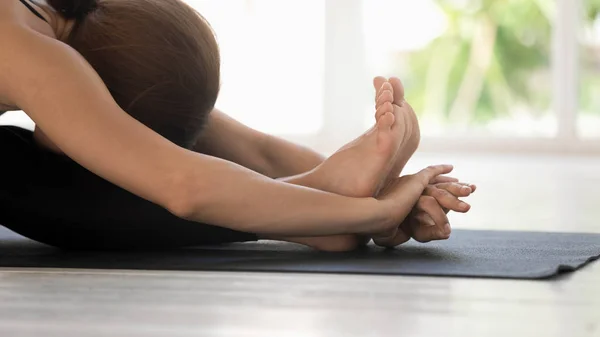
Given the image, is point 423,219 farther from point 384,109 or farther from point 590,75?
point 590,75

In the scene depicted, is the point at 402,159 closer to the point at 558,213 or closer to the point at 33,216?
the point at 33,216

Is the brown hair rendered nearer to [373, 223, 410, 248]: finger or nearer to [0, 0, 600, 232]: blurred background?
[373, 223, 410, 248]: finger

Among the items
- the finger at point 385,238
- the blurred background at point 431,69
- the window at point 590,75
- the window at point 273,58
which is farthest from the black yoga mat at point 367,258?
the window at point 273,58

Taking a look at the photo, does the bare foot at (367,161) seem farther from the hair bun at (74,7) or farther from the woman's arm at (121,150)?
the hair bun at (74,7)

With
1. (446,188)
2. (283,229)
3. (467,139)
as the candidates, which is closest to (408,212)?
(446,188)

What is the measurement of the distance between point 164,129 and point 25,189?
25 cm

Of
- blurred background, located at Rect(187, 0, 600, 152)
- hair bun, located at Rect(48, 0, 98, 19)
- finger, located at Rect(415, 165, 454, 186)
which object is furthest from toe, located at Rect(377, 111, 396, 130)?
blurred background, located at Rect(187, 0, 600, 152)

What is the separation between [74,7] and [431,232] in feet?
2.23

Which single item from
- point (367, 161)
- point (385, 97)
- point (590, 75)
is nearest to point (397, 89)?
point (385, 97)

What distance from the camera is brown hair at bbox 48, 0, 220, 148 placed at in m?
1.57

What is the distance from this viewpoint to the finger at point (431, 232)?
161cm

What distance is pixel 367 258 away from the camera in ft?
5.17

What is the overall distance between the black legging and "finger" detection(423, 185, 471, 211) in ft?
1.35

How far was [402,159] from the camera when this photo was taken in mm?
1705
